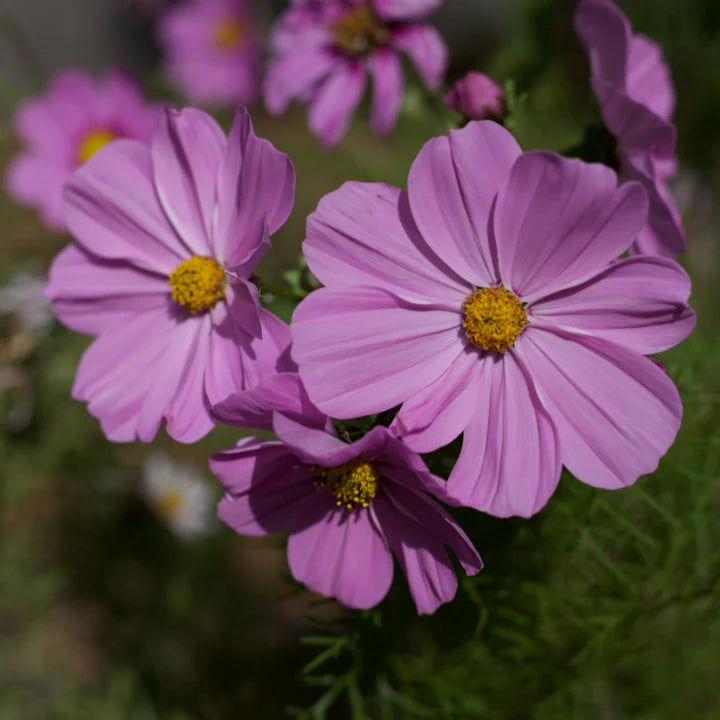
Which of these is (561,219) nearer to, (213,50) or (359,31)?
(359,31)

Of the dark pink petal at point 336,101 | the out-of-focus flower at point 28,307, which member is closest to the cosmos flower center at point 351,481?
the dark pink petal at point 336,101

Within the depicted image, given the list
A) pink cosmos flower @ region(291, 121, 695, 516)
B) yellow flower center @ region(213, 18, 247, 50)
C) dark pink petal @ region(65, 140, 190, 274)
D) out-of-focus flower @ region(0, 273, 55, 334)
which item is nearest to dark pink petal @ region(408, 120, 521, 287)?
pink cosmos flower @ region(291, 121, 695, 516)

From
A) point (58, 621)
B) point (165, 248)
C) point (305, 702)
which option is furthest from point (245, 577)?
point (165, 248)

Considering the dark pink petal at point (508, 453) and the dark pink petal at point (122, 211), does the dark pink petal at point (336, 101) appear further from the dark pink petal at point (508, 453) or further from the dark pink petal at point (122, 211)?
the dark pink petal at point (508, 453)

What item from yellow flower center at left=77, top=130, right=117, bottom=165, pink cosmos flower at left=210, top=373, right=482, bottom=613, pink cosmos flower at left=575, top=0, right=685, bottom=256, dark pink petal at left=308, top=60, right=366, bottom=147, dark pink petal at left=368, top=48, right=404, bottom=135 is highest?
pink cosmos flower at left=575, top=0, right=685, bottom=256

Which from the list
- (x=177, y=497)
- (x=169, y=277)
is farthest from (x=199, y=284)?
(x=177, y=497)

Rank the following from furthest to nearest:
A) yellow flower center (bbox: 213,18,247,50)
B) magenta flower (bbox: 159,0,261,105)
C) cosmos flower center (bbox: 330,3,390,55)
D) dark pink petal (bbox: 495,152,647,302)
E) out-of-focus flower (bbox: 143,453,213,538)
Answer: yellow flower center (bbox: 213,18,247,50) → magenta flower (bbox: 159,0,261,105) → out-of-focus flower (bbox: 143,453,213,538) → cosmos flower center (bbox: 330,3,390,55) → dark pink petal (bbox: 495,152,647,302)

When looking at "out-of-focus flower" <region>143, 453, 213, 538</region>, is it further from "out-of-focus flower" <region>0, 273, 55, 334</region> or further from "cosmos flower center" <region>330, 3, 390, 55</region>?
"cosmos flower center" <region>330, 3, 390, 55</region>
